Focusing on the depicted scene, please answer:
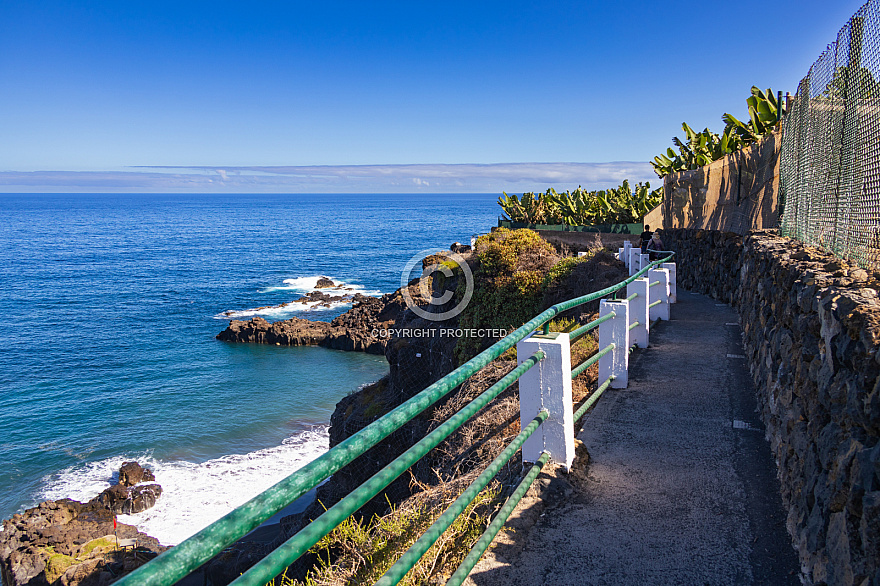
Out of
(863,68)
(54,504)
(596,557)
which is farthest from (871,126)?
(54,504)

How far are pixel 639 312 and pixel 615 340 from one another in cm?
200

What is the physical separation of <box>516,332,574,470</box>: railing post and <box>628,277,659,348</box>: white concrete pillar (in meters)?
3.90

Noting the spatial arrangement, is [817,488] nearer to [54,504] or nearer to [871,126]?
[871,126]

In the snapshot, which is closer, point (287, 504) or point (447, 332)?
point (287, 504)

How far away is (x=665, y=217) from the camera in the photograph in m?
22.1

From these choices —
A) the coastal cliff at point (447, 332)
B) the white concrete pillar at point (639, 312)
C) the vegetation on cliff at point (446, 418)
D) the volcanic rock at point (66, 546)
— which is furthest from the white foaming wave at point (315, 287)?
the white concrete pillar at point (639, 312)

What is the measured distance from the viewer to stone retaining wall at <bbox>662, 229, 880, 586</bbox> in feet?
6.73

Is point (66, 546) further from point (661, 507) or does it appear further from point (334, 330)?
point (334, 330)

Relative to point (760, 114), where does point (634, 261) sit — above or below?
below

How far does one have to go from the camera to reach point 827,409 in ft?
8.80

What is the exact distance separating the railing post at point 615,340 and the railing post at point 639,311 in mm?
1549

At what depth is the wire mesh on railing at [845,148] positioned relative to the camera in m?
3.75

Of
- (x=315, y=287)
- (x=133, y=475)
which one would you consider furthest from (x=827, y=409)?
(x=315, y=287)

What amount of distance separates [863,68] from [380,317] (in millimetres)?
39361
